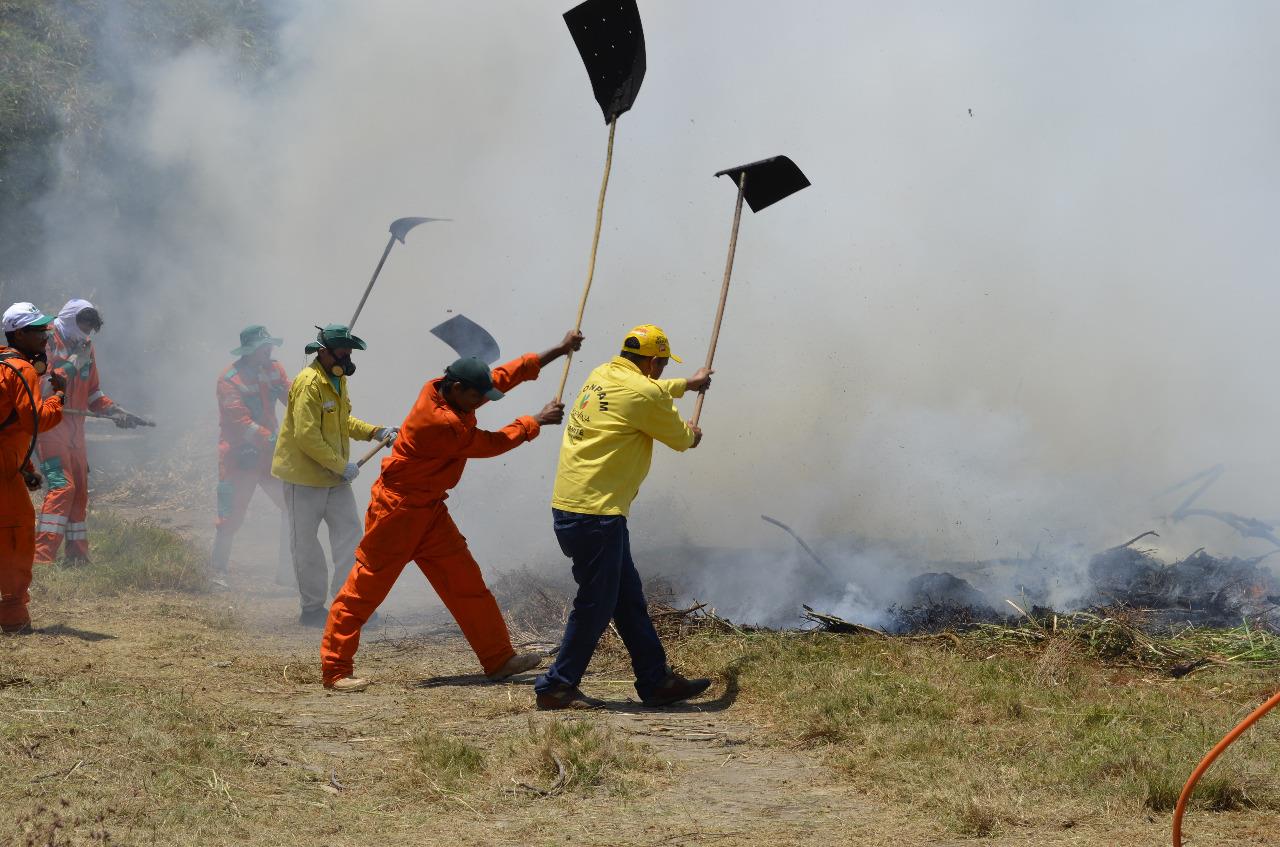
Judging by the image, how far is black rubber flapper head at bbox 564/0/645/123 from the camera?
234 inches

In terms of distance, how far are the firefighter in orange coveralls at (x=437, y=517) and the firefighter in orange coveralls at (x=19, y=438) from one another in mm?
1798

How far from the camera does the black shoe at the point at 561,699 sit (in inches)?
203

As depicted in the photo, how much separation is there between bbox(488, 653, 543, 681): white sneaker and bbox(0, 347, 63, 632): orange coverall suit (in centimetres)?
249

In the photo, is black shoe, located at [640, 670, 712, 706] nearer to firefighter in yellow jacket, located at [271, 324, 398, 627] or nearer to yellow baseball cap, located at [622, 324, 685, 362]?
yellow baseball cap, located at [622, 324, 685, 362]

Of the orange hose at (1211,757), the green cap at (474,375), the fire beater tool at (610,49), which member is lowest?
the orange hose at (1211,757)

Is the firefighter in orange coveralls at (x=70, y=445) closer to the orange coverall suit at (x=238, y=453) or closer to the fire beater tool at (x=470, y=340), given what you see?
the orange coverall suit at (x=238, y=453)

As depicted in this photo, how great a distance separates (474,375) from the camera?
17.4 ft

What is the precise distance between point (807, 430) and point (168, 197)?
766 cm

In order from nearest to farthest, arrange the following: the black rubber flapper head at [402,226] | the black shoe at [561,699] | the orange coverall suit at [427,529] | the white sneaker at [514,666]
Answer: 1. the black shoe at [561,699]
2. the orange coverall suit at [427,529]
3. the white sneaker at [514,666]
4. the black rubber flapper head at [402,226]

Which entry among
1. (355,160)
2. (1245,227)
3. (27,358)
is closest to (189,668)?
(27,358)

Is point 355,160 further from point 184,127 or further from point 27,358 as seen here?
point 27,358

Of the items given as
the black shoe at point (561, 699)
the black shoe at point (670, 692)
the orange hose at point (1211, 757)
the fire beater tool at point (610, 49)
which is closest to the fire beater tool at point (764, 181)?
the fire beater tool at point (610, 49)

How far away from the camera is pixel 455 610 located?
227 inches

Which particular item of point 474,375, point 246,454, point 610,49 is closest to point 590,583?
point 474,375
